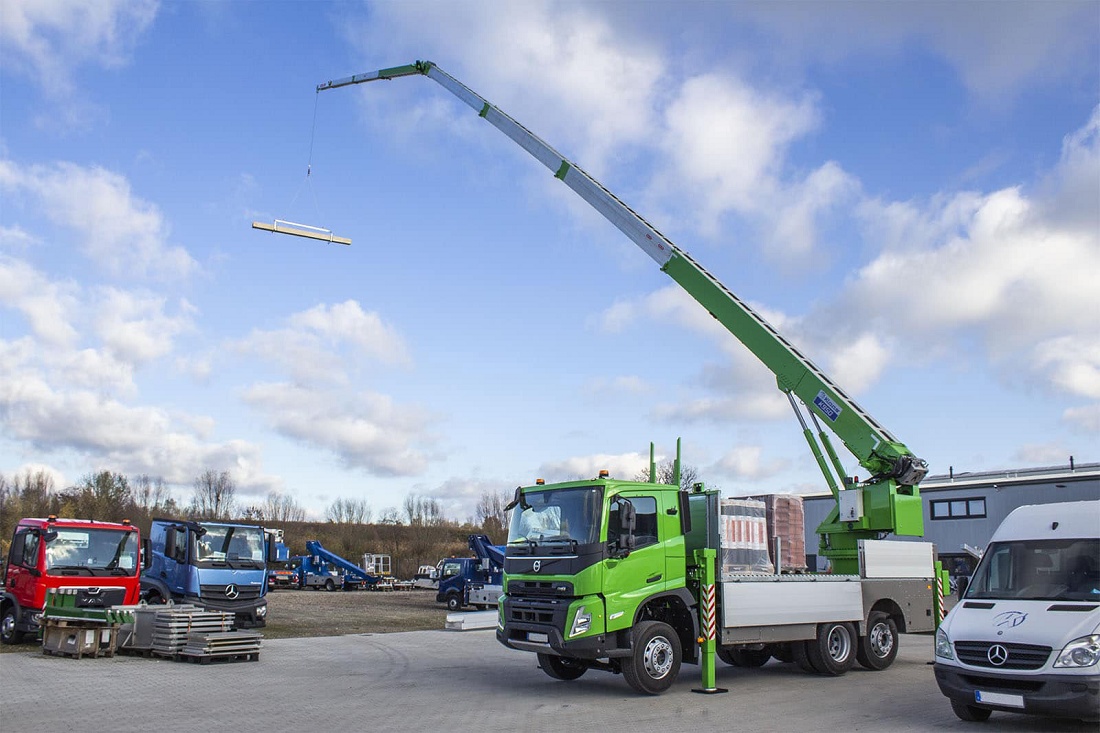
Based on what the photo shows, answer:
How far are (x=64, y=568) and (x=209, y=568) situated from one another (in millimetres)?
3333

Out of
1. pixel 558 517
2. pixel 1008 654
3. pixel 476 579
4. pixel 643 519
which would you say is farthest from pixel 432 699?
pixel 476 579

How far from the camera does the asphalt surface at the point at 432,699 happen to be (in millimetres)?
9883

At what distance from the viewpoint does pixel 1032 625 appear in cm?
892

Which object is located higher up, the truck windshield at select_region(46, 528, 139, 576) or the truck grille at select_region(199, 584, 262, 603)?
the truck windshield at select_region(46, 528, 139, 576)

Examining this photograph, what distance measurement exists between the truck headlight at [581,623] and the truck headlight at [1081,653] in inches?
215

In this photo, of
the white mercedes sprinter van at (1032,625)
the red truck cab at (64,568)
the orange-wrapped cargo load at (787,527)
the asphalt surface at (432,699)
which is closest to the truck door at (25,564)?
the red truck cab at (64,568)

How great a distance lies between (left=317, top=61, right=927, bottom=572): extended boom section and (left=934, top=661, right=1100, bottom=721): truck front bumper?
5677 mm

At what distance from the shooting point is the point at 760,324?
16.3 m

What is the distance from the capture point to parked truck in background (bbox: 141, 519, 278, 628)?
781 inches

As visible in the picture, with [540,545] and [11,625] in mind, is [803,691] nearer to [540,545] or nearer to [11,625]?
[540,545]

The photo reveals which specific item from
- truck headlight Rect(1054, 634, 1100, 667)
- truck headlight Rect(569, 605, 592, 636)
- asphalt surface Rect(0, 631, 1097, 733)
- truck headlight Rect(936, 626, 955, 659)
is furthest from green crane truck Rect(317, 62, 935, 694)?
truck headlight Rect(1054, 634, 1100, 667)

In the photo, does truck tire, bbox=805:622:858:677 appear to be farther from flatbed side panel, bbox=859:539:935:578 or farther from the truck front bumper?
the truck front bumper

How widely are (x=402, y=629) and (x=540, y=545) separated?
1409 centimetres

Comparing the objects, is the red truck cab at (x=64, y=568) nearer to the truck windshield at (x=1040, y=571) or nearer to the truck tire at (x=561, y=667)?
the truck tire at (x=561, y=667)
